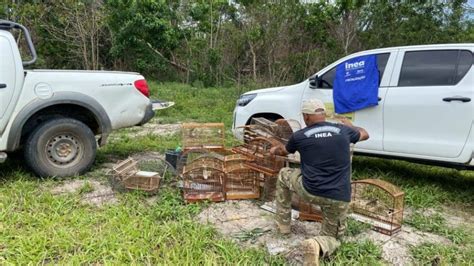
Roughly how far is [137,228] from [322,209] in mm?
1688

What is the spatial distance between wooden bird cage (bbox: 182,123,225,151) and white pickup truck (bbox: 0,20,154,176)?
2.95 feet

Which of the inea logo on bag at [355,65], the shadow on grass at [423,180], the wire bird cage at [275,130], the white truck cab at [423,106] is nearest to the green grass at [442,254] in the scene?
the shadow on grass at [423,180]

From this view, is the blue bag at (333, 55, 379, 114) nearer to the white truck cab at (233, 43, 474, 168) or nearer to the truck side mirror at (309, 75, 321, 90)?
the white truck cab at (233, 43, 474, 168)

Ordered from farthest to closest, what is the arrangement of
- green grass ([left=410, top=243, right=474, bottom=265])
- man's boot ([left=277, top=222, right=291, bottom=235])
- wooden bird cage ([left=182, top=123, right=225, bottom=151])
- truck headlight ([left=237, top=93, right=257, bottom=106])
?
truck headlight ([left=237, top=93, right=257, bottom=106]) < wooden bird cage ([left=182, top=123, right=225, bottom=151]) < man's boot ([left=277, top=222, right=291, bottom=235]) < green grass ([left=410, top=243, right=474, bottom=265])

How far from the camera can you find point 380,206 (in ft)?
13.5

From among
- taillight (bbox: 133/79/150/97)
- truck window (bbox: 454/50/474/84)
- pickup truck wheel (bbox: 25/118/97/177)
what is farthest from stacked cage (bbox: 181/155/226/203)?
truck window (bbox: 454/50/474/84)

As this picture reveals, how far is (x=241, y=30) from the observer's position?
1608 centimetres

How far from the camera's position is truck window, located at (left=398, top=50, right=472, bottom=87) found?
4.42 metres

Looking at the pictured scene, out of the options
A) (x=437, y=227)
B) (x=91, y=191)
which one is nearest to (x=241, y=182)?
(x=91, y=191)

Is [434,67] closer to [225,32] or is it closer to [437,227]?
[437,227]

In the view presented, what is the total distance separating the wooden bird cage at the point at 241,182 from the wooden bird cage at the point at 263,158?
4.1 inches

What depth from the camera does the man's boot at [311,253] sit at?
9.64 ft

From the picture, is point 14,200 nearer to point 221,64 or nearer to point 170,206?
point 170,206

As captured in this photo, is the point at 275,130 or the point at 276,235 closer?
the point at 276,235
